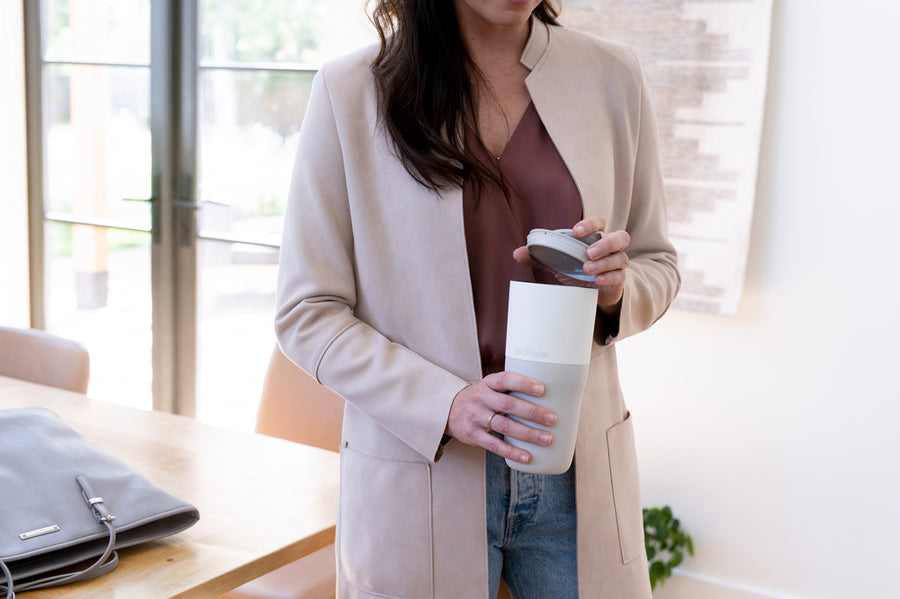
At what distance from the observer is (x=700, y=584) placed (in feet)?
8.11

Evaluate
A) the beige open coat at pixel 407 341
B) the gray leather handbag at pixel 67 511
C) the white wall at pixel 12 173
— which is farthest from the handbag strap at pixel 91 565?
the white wall at pixel 12 173

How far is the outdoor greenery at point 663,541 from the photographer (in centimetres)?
243

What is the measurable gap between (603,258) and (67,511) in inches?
28.2

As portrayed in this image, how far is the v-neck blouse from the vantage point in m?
1.05

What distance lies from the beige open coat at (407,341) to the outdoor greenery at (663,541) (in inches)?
53.7

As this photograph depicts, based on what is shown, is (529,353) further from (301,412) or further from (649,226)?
(301,412)

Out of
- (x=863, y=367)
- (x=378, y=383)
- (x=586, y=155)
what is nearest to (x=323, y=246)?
(x=378, y=383)

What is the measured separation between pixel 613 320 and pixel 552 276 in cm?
9

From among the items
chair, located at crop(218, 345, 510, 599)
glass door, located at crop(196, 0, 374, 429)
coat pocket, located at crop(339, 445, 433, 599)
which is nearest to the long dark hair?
coat pocket, located at crop(339, 445, 433, 599)

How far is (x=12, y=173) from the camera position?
389 centimetres

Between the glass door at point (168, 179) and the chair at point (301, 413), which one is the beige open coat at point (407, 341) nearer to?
the chair at point (301, 413)

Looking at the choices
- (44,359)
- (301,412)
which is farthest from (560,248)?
(44,359)

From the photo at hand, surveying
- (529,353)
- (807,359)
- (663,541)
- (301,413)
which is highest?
(529,353)

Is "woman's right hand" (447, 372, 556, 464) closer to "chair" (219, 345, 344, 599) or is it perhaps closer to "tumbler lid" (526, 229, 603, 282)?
"tumbler lid" (526, 229, 603, 282)
